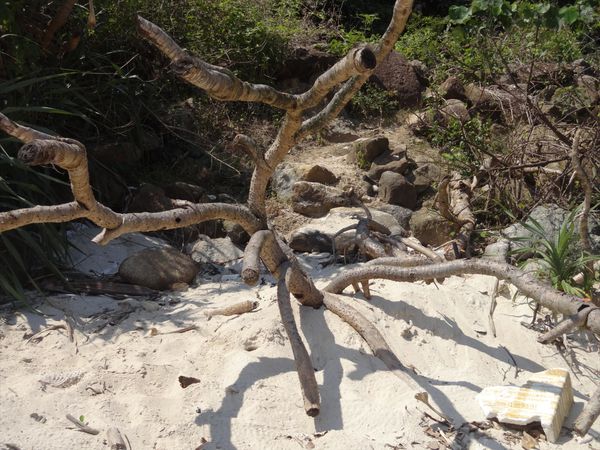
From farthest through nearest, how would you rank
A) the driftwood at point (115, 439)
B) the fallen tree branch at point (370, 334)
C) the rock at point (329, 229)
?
the rock at point (329, 229), the fallen tree branch at point (370, 334), the driftwood at point (115, 439)

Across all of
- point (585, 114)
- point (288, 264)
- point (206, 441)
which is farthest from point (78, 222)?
point (585, 114)

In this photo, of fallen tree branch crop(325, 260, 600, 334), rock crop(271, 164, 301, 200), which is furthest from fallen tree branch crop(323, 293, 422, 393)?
rock crop(271, 164, 301, 200)

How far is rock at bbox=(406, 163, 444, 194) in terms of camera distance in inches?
252

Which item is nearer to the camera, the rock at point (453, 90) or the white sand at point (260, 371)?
the white sand at point (260, 371)

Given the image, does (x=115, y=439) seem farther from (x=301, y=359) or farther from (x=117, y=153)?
(x=117, y=153)

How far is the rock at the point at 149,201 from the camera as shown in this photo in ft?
18.4

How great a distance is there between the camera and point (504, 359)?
12.6 feet

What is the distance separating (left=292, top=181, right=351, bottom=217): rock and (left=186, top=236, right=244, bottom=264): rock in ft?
2.83

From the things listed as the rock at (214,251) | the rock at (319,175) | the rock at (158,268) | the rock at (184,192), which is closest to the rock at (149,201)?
the rock at (184,192)

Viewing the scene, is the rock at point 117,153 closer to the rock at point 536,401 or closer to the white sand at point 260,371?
the white sand at point 260,371

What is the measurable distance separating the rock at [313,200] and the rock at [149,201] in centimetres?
109

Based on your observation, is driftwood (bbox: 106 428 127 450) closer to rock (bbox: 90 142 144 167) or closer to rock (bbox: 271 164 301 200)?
rock (bbox: 90 142 144 167)

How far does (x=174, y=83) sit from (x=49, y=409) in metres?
4.33

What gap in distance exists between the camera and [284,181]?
21.4ft
